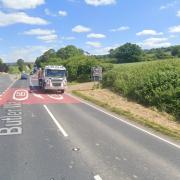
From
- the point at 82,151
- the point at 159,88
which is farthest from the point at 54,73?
the point at 82,151

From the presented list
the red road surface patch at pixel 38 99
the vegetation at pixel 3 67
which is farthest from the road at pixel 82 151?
the vegetation at pixel 3 67

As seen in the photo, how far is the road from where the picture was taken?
7.84m

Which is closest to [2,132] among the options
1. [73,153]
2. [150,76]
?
[73,153]

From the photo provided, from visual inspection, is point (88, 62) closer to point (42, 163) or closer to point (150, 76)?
point (150, 76)

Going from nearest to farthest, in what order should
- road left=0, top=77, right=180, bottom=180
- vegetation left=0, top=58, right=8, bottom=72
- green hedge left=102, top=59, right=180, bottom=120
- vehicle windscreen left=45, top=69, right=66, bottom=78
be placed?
1. road left=0, top=77, right=180, bottom=180
2. green hedge left=102, top=59, right=180, bottom=120
3. vehicle windscreen left=45, top=69, right=66, bottom=78
4. vegetation left=0, top=58, right=8, bottom=72

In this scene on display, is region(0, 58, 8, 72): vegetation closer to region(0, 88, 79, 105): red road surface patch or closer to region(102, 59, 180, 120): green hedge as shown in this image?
region(0, 88, 79, 105): red road surface patch

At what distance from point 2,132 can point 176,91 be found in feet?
39.9

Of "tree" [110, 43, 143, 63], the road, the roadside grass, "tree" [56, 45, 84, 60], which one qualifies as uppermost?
"tree" [56, 45, 84, 60]

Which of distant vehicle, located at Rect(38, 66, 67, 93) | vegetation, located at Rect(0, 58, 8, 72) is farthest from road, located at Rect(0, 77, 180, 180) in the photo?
vegetation, located at Rect(0, 58, 8, 72)

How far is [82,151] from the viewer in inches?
390

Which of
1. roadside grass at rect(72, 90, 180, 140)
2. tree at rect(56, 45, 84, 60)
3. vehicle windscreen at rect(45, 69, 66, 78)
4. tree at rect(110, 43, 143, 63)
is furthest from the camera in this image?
tree at rect(56, 45, 84, 60)

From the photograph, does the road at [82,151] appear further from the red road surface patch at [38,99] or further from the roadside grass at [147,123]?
the red road surface patch at [38,99]

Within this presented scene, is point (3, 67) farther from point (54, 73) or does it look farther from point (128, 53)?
point (54, 73)

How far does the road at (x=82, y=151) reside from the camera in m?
7.84
